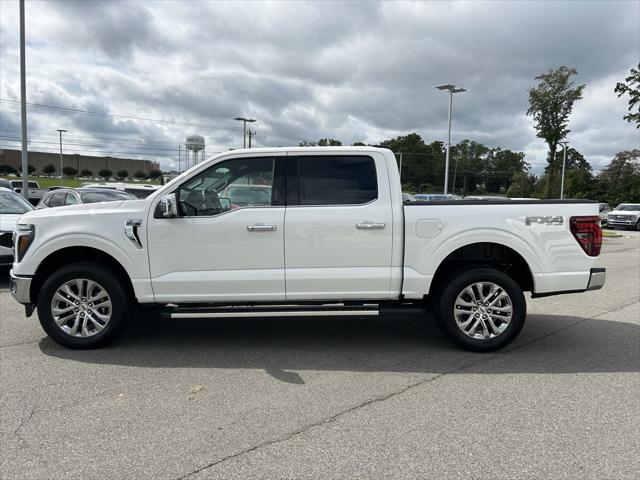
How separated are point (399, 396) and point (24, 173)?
1801cm

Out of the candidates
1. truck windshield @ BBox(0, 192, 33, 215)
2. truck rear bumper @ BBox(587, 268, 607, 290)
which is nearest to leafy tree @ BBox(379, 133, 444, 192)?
truck windshield @ BBox(0, 192, 33, 215)

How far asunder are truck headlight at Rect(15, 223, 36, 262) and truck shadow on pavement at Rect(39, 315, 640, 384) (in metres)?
1.02

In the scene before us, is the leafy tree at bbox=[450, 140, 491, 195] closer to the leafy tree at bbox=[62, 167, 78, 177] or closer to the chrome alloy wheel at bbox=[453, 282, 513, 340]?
the leafy tree at bbox=[62, 167, 78, 177]

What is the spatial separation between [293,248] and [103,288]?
195 cm

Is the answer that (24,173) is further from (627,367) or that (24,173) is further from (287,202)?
(627,367)

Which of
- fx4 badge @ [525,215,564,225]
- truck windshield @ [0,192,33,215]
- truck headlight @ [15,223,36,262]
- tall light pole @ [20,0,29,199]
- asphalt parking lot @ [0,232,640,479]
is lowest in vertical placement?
asphalt parking lot @ [0,232,640,479]

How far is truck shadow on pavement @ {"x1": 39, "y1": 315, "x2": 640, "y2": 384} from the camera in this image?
4.72 m

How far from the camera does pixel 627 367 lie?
477 centimetres

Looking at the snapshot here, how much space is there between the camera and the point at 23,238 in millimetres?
5016

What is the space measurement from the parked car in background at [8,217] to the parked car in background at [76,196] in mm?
2017

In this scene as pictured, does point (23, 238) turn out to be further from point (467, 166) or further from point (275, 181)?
point (467, 166)

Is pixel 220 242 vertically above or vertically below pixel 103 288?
above

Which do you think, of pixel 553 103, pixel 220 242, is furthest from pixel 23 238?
pixel 553 103

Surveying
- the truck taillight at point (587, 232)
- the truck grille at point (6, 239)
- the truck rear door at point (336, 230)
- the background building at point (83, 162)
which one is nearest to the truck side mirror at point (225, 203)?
the truck rear door at point (336, 230)
